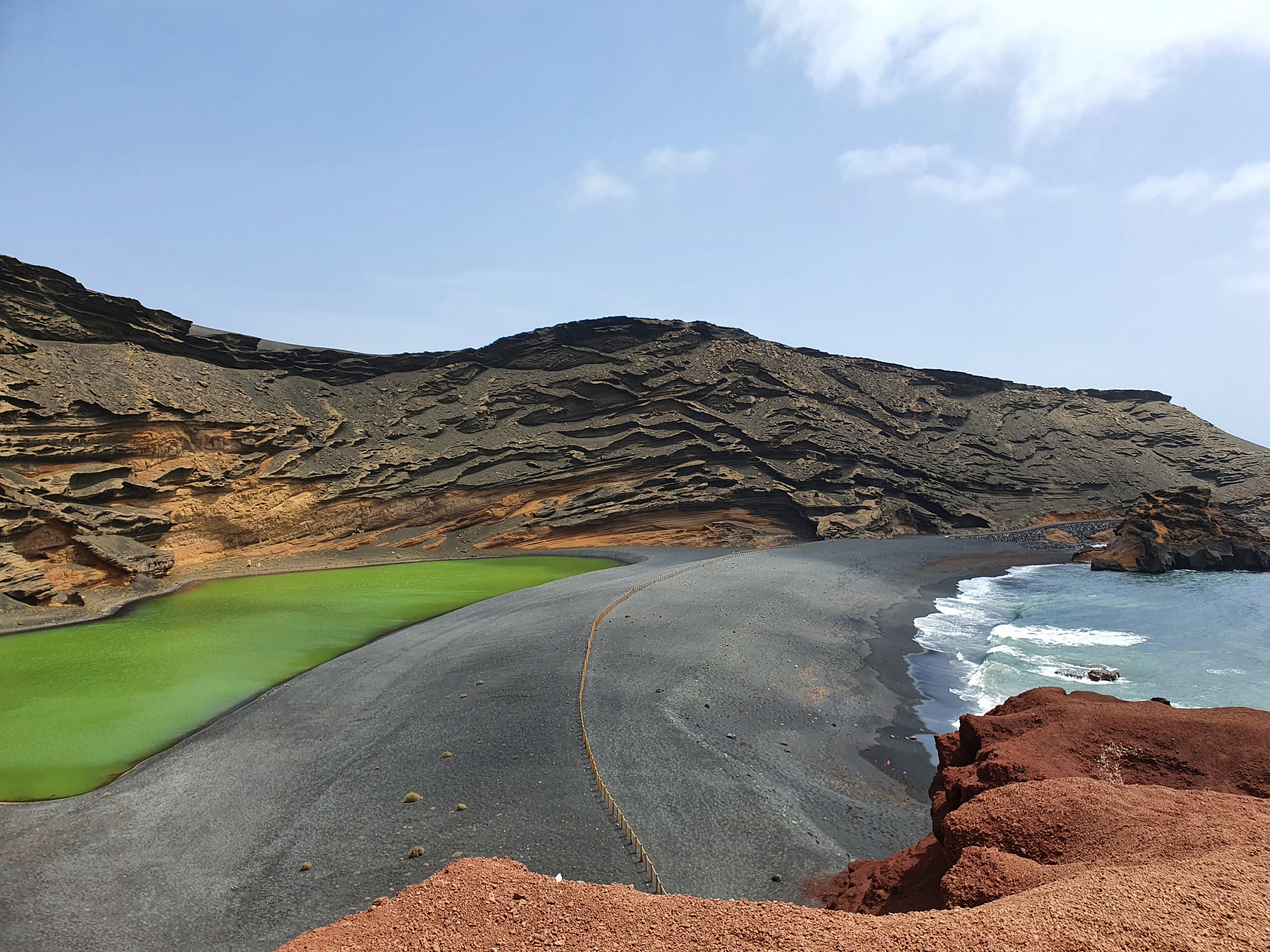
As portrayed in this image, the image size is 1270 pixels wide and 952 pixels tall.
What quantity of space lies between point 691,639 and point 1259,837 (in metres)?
11.7

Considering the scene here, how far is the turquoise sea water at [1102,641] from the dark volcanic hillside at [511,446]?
13.7 m

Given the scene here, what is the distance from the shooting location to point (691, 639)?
14883 millimetres

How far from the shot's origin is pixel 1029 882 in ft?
12.0

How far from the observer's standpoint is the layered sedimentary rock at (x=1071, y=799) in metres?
3.80

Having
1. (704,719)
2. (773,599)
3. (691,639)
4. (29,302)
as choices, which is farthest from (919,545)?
(29,302)

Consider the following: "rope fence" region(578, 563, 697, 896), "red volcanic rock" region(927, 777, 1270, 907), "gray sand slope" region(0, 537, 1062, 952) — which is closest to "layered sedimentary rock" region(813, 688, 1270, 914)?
"red volcanic rock" region(927, 777, 1270, 907)

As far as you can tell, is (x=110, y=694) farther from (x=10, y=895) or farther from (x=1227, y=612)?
(x=1227, y=612)

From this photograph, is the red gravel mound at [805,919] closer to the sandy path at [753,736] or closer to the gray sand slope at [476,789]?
the gray sand slope at [476,789]

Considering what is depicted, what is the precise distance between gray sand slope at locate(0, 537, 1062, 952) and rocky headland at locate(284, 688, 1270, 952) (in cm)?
251

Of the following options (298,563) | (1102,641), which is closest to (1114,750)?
(1102,641)

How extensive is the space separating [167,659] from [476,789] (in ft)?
34.7

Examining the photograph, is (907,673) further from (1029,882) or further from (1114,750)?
(1029,882)

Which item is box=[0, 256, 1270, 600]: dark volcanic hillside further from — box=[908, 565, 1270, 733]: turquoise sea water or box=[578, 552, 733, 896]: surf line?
box=[578, 552, 733, 896]: surf line

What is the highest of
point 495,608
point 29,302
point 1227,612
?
point 29,302
